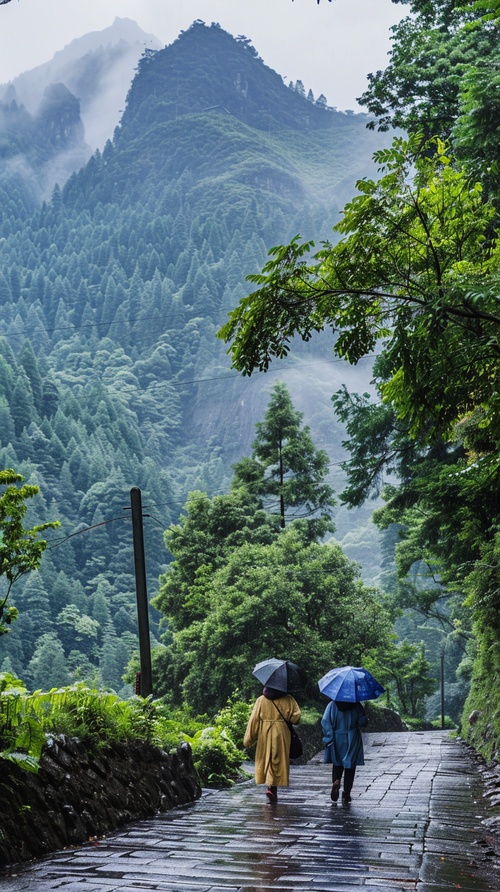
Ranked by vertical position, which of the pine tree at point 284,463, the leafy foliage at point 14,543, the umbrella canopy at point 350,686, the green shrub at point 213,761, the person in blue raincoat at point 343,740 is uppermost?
the pine tree at point 284,463

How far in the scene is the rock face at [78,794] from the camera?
246 inches

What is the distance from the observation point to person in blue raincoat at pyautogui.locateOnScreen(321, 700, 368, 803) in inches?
391

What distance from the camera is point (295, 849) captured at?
668 centimetres

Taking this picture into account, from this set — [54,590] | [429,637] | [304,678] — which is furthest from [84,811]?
[54,590]

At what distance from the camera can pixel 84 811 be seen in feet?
23.9

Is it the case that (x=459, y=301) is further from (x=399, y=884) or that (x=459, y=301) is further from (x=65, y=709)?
(x=65, y=709)

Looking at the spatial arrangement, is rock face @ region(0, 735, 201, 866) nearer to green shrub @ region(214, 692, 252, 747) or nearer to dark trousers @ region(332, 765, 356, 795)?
dark trousers @ region(332, 765, 356, 795)

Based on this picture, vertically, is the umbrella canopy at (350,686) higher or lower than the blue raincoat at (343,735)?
higher

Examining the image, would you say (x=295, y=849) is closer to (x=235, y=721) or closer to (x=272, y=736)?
(x=272, y=736)

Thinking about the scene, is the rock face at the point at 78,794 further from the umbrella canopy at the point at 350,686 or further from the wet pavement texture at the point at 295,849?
the umbrella canopy at the point at 350,686

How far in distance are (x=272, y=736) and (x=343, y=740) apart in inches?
30.8

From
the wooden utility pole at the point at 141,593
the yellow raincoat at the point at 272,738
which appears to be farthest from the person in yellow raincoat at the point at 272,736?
the wooden utility pole at the point at 141,593

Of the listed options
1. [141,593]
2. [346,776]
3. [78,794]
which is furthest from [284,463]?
[78,794]

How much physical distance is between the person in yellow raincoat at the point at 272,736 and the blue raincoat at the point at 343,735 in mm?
427
